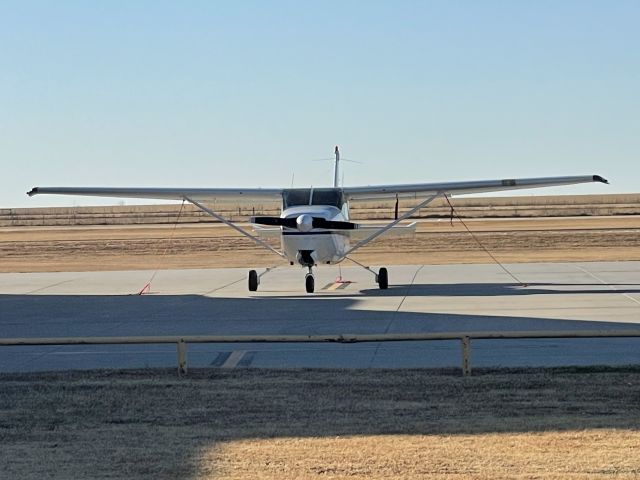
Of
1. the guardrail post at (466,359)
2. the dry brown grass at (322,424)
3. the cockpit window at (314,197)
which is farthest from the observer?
the cockpit window at (314,197)

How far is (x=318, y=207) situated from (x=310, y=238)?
122cm

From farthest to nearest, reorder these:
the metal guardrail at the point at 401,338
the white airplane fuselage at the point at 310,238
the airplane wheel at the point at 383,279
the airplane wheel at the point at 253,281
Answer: the airplane wheel at the point at 383,279, the airplane wheel at the point at 253,281, the white airplane fuselage at the point at 310,238, the metal guardrail at the point at 401,338

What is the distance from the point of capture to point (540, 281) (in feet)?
90.6

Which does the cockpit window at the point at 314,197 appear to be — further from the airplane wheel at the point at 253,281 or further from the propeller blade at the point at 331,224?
the airplane wheel at the point at 253,281

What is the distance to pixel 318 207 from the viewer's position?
1059 inches

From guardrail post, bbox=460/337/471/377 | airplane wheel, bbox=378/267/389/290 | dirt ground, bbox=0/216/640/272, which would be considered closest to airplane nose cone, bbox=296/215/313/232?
airplane wheel, bbox=378/267/389/290

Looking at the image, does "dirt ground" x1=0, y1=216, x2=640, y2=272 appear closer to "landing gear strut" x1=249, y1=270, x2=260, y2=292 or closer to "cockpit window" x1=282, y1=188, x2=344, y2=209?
"cockpit window" x1=282, y1=188, x2=344, y2=209

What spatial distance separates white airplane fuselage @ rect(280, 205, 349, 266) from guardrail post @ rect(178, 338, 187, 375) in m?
13.6

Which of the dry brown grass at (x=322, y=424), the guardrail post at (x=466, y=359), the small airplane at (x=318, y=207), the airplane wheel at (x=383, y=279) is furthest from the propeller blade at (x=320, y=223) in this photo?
the guardrail post at (x=466, y=359)

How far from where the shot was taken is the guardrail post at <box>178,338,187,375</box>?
12.2 m

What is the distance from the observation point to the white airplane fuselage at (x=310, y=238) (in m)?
25.9

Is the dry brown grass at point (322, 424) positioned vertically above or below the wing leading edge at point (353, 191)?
below

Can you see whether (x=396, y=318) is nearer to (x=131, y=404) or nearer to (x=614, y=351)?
(x=614, y=351)

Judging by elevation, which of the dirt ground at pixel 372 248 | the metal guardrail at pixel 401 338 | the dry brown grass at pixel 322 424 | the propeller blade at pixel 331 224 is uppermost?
the propeller blade at pixel 331 224
